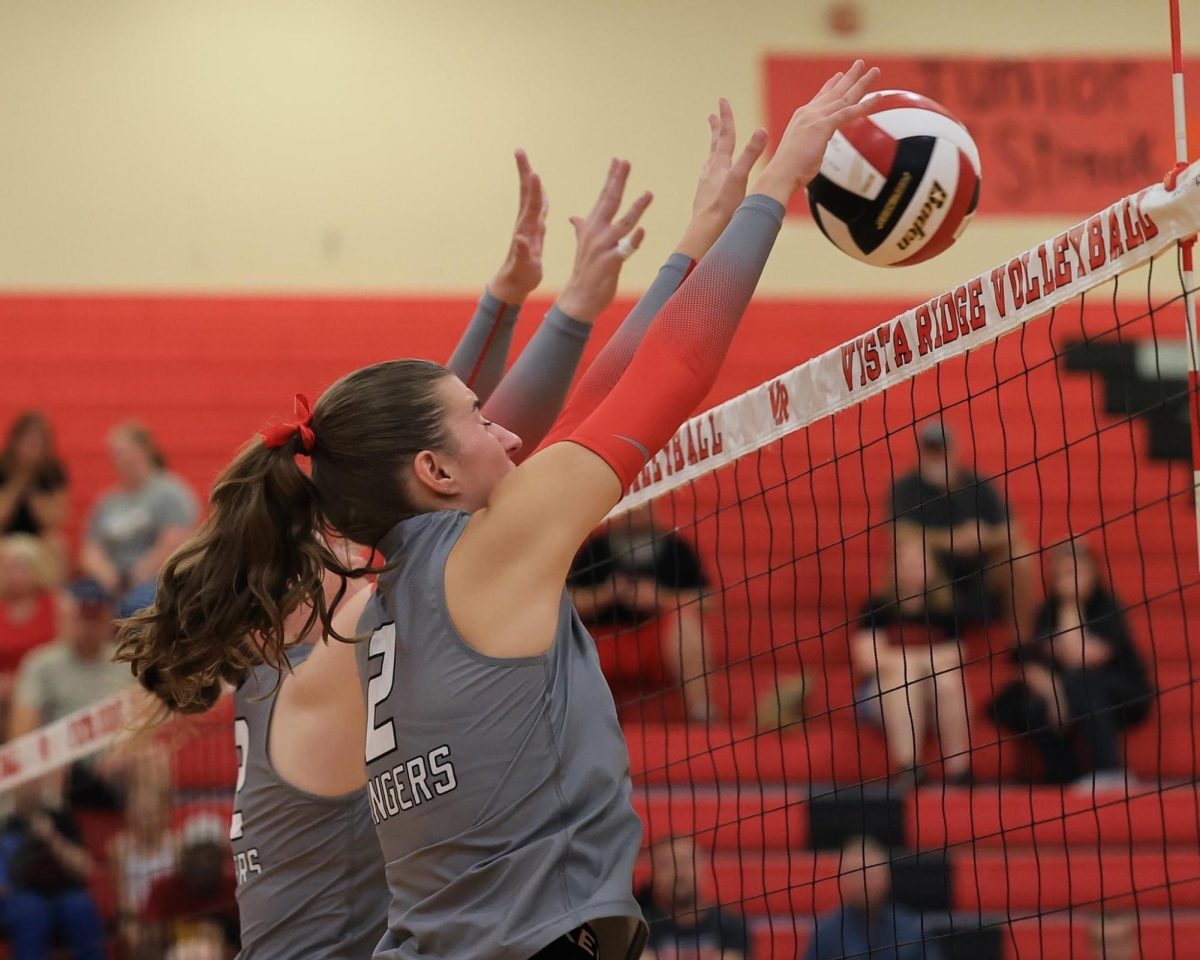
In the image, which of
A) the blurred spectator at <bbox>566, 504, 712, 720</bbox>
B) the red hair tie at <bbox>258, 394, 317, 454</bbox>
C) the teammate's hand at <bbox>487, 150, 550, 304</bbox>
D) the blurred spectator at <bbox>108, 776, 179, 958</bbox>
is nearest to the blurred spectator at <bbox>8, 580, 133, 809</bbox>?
the blurred spectator at <bbox>108, 776, 179, 958</bbox>

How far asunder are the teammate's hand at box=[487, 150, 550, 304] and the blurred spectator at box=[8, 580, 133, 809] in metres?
4.06

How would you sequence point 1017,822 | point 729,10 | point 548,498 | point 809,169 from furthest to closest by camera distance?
1. point 729,10
2. point 1017,822
3. point 809,169
4. point 548,498

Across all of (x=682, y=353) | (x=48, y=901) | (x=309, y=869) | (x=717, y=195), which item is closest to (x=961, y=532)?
(x=48, y=901)

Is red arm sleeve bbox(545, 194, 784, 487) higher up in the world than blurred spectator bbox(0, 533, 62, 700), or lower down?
higher up

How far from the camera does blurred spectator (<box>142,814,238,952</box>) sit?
600 centimetres

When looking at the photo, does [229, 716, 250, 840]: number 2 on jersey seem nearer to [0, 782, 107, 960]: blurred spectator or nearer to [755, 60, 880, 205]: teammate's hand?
[755, 60, 880, 205]: teammate's hand

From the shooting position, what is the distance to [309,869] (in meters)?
3.03

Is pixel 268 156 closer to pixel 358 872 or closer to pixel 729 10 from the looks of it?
pixel 729 10

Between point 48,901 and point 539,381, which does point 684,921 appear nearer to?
point 48,901

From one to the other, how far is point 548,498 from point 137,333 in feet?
25.7

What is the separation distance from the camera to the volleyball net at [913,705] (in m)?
5.95

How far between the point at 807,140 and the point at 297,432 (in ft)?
2.90

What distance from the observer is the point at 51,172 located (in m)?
10.0

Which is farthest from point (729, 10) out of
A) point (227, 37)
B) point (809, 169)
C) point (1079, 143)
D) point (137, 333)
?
point (809, 169)
